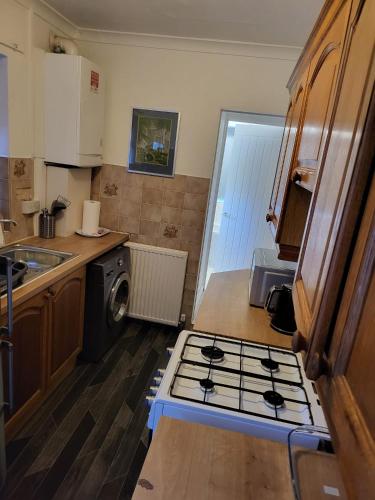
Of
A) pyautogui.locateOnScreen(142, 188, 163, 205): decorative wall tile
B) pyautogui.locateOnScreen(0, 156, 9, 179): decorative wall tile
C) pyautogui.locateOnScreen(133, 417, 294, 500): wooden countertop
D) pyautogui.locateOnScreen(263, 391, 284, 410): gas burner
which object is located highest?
pyautogui.locateOnScreen(0, 156, 9, 179): decorative wall tile

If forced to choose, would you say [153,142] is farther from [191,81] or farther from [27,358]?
[27,358]

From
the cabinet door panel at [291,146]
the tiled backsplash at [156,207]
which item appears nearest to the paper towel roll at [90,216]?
the tiled backsplash at [156,207]

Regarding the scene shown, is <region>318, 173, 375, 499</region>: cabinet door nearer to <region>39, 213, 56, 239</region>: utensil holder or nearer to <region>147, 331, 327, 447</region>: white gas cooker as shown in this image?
<region>147, 331, 327, 447</region>: white gas cooker

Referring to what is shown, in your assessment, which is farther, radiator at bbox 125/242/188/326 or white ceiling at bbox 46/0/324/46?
radiator at bbox 125/242/188/326

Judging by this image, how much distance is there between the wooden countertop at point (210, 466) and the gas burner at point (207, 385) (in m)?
0.12

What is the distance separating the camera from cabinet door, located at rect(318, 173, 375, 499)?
0.36m

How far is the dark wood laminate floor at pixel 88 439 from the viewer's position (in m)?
1.57

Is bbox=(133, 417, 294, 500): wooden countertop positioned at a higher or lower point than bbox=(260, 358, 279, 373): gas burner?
lower

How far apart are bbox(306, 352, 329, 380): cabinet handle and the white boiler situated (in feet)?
7.33

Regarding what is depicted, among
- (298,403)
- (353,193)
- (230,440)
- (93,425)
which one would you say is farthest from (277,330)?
(353,193)

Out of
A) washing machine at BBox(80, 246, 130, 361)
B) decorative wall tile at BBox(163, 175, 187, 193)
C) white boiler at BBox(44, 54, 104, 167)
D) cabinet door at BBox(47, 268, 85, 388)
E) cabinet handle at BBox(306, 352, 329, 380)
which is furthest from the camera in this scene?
decorative wall tile at BBox(163, 175, 187, 193)

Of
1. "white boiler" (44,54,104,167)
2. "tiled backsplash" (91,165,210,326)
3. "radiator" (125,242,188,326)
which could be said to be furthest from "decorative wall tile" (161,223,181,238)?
"white boiler" (44,54,104,167)

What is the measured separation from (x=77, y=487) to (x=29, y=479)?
24 centimetres

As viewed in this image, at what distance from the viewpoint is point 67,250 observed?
2264mm
